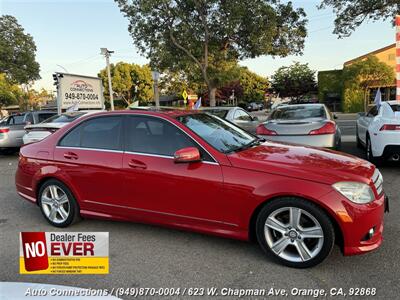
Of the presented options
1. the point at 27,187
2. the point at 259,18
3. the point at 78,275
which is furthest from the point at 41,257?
the point at 259,18

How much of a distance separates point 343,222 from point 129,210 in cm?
222

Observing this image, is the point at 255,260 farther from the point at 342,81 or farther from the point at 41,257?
the point at 342,81

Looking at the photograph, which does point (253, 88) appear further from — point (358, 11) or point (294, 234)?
point (294, 234)

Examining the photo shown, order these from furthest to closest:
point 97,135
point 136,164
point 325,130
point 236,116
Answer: point 236,116
point 325,130
point 97,135
point 136,164

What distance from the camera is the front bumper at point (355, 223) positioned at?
304cm

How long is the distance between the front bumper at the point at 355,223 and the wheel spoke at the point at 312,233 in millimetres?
185

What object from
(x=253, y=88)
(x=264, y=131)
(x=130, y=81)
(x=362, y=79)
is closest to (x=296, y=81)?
(x=362, y=79)

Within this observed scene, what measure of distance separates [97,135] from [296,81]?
43260 mm

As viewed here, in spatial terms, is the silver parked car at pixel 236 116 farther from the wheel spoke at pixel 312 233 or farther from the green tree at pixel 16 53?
the green tree at pixel 16 53

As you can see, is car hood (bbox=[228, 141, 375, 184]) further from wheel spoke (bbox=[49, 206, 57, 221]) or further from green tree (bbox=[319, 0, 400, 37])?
green tree (bbox=[319, 0, 400, 37])

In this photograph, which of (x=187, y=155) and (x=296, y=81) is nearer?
(x=187, y=155)

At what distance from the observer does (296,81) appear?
44562 mm

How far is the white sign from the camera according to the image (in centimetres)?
1524

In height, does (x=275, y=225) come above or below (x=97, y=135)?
Result: below
